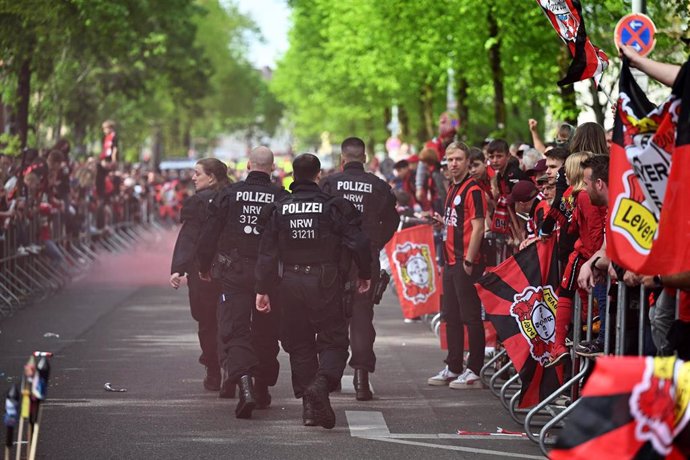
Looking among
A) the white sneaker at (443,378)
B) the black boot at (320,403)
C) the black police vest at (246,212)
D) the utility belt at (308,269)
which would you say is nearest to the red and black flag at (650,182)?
the black boot at (320,403)

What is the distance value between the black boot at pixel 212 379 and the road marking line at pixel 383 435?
57.5 inches

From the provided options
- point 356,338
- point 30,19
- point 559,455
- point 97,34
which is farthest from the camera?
point 97,34

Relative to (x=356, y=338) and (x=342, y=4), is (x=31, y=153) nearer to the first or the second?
(x=356, y=338)

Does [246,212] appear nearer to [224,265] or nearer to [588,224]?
[224,265]

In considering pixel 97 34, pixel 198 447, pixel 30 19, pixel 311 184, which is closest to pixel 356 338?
pixel 311 184

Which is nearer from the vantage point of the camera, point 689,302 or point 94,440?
point 689,302

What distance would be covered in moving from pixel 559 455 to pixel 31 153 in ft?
54.0

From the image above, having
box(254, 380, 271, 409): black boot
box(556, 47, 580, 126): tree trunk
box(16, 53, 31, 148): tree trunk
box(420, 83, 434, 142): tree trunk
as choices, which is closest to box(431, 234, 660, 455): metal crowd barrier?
box(254, 380, 271, 409): black boot

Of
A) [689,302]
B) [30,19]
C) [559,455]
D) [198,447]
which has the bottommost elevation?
[198,447]

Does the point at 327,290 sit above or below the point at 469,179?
below

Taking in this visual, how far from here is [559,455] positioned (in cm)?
558

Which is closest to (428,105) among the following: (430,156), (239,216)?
(430,156)

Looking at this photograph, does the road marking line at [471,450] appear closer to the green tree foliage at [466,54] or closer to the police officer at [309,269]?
the police officer at [309,269]

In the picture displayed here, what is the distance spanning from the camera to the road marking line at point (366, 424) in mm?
9781
